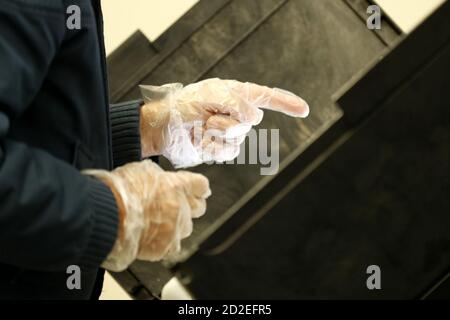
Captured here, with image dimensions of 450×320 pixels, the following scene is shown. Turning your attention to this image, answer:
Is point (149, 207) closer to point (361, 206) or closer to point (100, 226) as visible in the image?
point (100, 226)

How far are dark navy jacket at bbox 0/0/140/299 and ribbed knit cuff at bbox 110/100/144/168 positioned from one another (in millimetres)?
245

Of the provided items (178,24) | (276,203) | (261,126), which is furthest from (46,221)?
(178,24)

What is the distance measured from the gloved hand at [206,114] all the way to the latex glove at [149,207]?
0.39 metres

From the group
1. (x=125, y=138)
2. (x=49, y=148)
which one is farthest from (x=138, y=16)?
(x=49, y=148)

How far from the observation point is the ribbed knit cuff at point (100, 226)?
839 mm

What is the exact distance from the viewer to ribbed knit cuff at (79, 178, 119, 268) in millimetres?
839

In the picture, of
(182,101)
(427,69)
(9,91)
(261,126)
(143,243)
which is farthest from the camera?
(261,126)

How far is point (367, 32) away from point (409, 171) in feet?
4.66

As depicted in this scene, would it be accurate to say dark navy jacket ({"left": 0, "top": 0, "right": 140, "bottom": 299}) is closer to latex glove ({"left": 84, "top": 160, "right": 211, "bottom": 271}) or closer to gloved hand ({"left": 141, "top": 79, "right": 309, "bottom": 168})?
latex glove ({"left": 84, "top": 160, "right": 211, "bottom": 271})

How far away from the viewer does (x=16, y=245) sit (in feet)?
2.61

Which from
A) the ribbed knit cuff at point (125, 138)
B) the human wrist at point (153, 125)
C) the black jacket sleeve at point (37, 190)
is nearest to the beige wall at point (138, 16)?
the human wrist at point (153, 125)

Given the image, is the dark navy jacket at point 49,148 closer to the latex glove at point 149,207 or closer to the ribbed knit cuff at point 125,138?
the latex glove at point 149,207

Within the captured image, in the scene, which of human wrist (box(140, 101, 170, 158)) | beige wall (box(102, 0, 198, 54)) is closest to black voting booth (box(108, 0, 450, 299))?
human wrist (box(140, 101, 170, 158))

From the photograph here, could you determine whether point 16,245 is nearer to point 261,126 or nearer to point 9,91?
point 9,91
